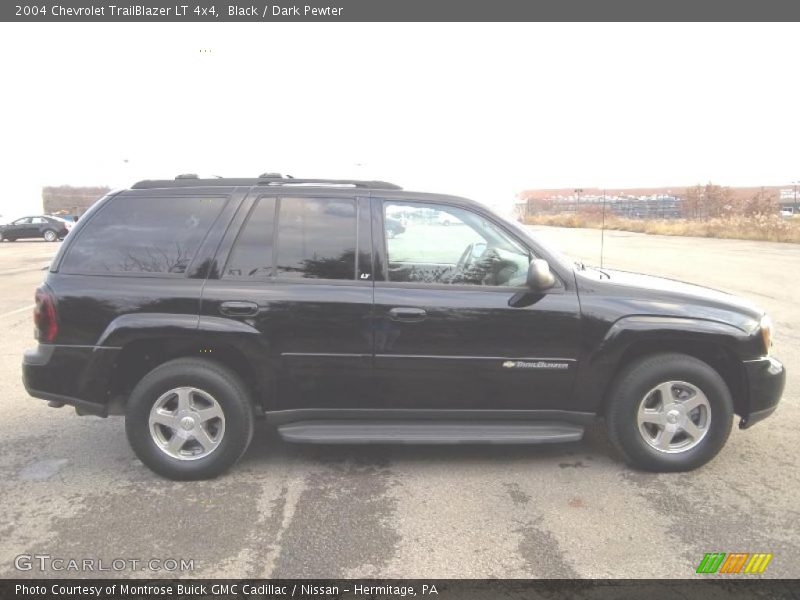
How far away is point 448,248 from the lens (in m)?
3.96

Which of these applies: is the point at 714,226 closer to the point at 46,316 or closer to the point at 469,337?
the point at 469,337

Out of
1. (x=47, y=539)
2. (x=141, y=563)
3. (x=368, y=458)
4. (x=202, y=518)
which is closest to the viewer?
(x=141, y=563)

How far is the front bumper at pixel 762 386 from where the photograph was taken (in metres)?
3.83

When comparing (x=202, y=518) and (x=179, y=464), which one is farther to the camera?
(x=179, y=464)

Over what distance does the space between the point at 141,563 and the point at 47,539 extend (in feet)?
2.02

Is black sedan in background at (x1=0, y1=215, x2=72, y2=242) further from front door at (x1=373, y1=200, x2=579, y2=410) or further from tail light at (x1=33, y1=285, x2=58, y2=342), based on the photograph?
front door at (x1=373, y1=200, x2=579, y2=410)

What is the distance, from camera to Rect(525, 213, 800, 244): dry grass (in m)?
27.3

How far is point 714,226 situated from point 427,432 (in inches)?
1340

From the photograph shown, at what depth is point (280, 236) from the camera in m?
3.85

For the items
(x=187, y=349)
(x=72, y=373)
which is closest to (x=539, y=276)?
(x=187, y=349)

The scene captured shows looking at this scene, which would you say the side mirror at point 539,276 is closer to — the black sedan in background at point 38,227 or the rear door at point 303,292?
the rear door at point 303,292

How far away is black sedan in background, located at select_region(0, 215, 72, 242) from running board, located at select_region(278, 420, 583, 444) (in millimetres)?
34273

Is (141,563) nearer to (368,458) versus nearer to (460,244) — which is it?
(368,458)

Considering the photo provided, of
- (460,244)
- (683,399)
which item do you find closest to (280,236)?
(460,244)
